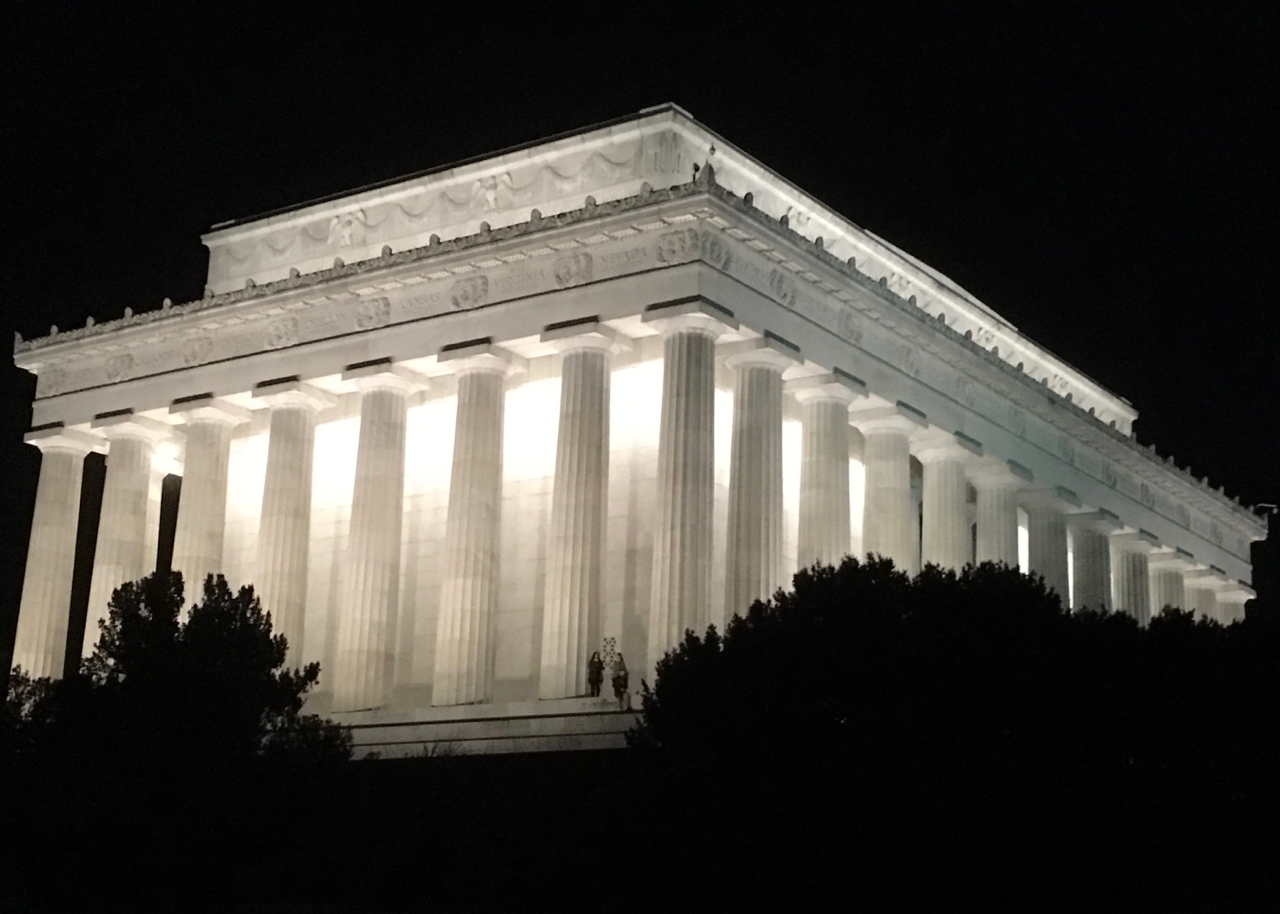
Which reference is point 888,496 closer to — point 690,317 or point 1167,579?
point 690,317

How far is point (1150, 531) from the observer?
94.3m

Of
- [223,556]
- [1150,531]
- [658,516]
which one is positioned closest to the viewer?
[658,516]

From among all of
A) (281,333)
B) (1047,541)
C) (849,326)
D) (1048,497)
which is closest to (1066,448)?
(1048,497)

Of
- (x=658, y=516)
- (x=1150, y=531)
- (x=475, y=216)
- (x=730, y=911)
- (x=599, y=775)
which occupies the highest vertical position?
(x=475, y=216)

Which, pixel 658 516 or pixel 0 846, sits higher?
pixel 658 516

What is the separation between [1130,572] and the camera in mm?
93750

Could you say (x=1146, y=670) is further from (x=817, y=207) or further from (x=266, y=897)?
(x=817, y=207)

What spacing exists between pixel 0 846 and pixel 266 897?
651 cm

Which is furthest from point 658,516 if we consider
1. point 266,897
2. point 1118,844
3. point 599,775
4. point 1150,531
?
point 1150,531

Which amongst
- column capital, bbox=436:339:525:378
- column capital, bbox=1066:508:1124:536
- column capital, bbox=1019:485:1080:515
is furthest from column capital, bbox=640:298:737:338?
column capital, bbox=1066:508:1124:536

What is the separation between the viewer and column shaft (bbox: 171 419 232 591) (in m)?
74.5

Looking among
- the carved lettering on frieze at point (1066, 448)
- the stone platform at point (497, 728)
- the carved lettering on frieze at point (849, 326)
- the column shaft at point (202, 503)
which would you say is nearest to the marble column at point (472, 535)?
the stone platform at point (497, 728)

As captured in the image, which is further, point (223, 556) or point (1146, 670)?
point (223, 556)

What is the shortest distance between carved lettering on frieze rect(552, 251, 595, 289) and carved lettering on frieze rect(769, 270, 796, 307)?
248 inches
